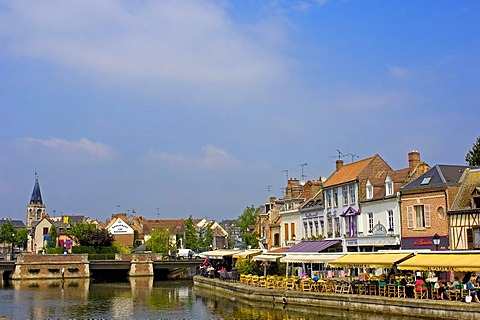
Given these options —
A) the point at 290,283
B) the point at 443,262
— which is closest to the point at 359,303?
the point at 443,262

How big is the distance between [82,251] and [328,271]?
1780 inches

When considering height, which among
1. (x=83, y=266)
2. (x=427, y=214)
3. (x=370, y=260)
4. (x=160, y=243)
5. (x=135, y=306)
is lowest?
(x=135, y=306)

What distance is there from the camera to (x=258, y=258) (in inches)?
1609

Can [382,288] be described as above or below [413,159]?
below

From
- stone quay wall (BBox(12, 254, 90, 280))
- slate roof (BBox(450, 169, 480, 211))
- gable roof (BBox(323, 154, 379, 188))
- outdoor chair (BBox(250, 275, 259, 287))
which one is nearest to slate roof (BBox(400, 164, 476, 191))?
slate roof (BBox(450, 169, 480, 211))

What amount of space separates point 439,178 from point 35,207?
134 m

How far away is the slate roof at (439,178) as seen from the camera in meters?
36.1

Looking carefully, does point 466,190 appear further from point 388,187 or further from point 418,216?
point 388,187

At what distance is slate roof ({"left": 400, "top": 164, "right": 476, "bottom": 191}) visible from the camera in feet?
118

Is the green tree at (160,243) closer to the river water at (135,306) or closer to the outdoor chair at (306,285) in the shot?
the river water at (135,306)

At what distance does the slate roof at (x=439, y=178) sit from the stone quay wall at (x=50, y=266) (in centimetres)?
4186

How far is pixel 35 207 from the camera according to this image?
153125mm

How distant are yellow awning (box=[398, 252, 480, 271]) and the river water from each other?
8.00ft

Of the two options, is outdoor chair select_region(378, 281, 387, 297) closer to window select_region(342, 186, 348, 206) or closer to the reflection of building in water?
window select_region(342, 186, 348, 206)
